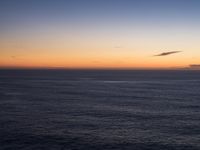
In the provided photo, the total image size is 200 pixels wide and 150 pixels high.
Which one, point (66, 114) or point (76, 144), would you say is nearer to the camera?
point (76, 144)

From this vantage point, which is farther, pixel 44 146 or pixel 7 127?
pixel 7 127

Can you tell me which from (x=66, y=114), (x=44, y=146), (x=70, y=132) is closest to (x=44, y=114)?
(x=66, y=114)

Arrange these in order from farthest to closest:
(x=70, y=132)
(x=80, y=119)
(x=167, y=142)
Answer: (x=80, y=119) < (x=70, y=132) < (x=167, y=142)

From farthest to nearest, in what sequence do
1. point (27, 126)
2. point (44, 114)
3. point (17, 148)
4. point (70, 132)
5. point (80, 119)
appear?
point (44, 114) → point (80, 119) → point (27, 126) → point (70, 132) → point (17, 148)

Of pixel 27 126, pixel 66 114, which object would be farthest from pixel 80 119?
pixel 27 126

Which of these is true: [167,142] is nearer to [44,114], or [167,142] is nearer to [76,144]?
[76,144]

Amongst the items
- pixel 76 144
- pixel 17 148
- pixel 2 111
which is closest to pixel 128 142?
pixel 76 144

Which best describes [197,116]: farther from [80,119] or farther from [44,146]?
[44,146]

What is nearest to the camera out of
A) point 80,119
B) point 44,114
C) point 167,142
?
point 167,142

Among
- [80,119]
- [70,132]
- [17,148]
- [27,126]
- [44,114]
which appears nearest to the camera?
[17,148]
